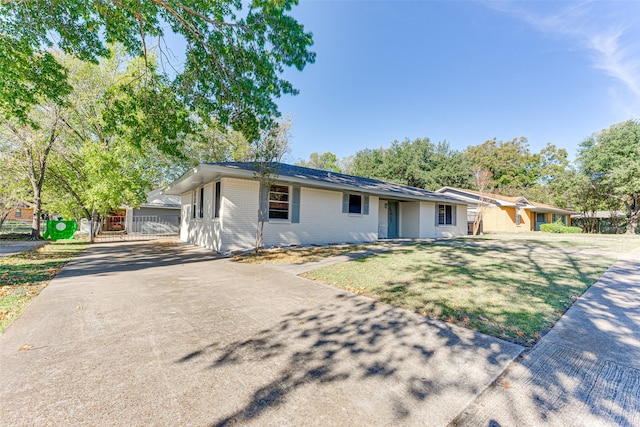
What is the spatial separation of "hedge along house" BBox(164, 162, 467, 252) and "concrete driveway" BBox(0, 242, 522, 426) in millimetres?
5481

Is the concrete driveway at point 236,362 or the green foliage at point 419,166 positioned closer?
the concrete driveway at point 236,362

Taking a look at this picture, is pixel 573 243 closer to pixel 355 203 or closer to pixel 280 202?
pixel 355 203

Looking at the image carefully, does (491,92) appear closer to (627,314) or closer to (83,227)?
(627,314)

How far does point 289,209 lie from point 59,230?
1392 centimetres

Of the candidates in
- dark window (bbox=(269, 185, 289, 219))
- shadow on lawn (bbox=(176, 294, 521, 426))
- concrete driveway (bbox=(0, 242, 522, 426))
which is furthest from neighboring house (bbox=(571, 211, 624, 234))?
concrete driveway (bbox=(0, 242, 522, 426))

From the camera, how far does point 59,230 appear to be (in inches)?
579

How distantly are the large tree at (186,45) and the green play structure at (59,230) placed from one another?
9681 mm

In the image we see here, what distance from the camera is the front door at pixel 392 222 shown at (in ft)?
53.4

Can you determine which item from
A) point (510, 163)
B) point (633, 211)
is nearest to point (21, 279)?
point (633, 211)

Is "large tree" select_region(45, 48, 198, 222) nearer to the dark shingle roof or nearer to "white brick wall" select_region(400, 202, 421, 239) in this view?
the dark shingle roof

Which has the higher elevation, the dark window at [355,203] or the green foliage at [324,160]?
the green foliage at [324,160]

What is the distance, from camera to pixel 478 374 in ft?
7.52

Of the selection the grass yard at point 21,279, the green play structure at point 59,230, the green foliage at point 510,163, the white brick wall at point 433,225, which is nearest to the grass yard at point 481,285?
the grass yard at point 21,279

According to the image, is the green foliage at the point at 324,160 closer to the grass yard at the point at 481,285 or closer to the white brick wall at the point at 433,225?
the white brick wall at the point at 433,225
